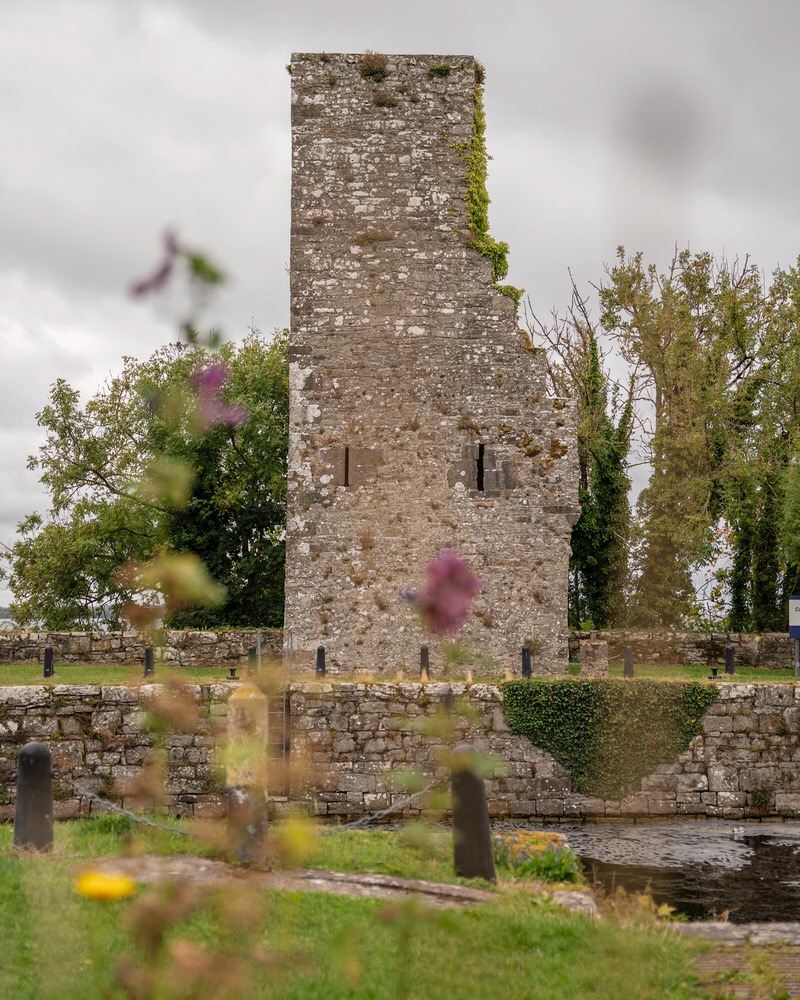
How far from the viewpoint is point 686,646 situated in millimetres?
25047

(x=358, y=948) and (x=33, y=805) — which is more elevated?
(x=33, y=805)

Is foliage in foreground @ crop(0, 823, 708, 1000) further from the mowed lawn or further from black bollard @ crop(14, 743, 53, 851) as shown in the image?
the mowed lawn

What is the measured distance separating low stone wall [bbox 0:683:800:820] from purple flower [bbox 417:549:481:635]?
10.6 metres

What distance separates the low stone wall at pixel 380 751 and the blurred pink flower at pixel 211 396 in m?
10.6

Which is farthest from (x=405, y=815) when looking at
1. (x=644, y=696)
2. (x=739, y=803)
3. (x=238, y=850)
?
(x=238, y=850)

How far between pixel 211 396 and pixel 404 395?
15453 mm

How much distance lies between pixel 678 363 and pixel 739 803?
67.2 feet

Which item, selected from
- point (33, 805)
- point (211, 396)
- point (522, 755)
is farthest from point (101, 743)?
point (211, 396)

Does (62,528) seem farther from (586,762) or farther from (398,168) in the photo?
(586,762)

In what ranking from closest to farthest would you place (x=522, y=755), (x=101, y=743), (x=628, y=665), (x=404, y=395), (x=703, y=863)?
1. (x=703, y=863)
2. (x=101, y=743)
3. (x=522, y=755)
4. (x=628, y=665)
5. (x=404, y=395)

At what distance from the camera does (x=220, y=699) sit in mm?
13875

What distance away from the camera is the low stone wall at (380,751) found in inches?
531

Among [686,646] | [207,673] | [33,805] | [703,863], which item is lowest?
[703,863]

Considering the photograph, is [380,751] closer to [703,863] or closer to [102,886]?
[703,863]
